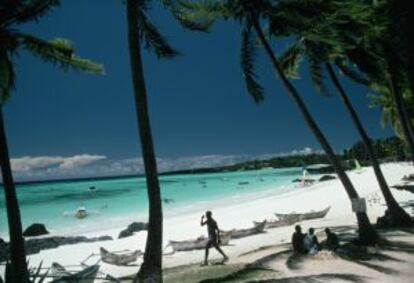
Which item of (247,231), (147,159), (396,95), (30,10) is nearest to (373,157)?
(396,95)

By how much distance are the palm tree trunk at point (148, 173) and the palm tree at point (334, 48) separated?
467cm

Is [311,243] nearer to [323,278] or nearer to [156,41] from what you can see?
[323,278]

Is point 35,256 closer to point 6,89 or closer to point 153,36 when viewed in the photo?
point 6,89

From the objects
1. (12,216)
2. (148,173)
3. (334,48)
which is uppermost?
(334,48)

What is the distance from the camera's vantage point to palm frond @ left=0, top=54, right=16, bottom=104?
9.95m

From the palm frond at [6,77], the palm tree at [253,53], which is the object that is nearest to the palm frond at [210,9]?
the palm tree at [253,53]

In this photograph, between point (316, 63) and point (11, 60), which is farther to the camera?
point (316, 63)

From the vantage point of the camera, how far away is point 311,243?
12.0 metres

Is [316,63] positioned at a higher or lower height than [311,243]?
higher

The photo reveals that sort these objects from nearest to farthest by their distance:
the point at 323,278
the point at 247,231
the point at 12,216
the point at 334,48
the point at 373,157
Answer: the point at 12,216 < the point at 323,278 < the point at 334,48 < the point at 373,157 < the point at 247,231

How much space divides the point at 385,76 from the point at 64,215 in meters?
40.1

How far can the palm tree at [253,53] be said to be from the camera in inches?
487

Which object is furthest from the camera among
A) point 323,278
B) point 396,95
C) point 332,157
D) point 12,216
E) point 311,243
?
point 396,95

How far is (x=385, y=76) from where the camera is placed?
16500 millimetres
